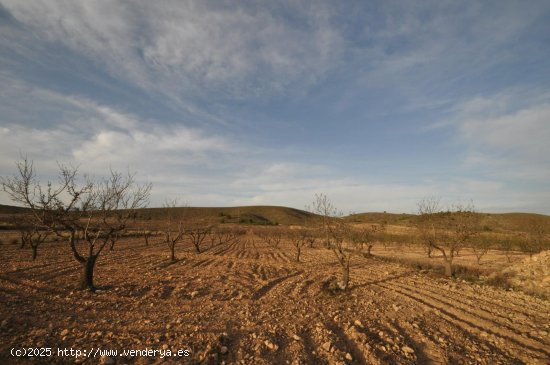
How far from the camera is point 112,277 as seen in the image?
14125mm

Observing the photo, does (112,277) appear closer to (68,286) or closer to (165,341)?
(68,286)

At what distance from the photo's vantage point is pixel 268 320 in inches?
346

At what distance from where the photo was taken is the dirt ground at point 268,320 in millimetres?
6742

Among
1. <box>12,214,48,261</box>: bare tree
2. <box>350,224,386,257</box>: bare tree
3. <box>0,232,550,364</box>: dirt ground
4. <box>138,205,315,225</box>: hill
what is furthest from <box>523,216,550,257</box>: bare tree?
<box>138,205,315,225</box>: hill

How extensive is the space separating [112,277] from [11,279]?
3.81 metres

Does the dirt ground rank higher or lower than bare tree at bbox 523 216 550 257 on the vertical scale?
lower

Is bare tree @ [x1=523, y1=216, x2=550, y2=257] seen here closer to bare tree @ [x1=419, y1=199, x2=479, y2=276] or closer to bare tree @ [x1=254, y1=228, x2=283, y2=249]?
bare tree @ [x1=419, y1=199, x2=479, y2=276]

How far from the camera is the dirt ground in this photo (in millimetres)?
6742

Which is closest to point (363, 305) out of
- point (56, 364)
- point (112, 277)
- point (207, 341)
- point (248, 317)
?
point (248, 317)

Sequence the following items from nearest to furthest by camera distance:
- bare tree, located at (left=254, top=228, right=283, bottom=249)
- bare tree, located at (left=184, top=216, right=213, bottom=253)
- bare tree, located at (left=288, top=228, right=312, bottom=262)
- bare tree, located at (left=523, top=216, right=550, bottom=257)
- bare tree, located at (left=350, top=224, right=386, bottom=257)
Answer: bare tree, located at (left=350, top=224, right=386, bottom=257) → bare tree, located at (left=288, top=228, right=312, bottom=262) → bare tree, located at (left=184, top=216, right=213, bottom=253) → bare tree, located at (left=523, top=216, right=550, bottom=257) → bare tree, located at (left=254, top=228, right=283, bottom=249)

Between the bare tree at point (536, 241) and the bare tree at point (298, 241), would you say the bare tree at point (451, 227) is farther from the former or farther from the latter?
the bare tree at point (536, 241)

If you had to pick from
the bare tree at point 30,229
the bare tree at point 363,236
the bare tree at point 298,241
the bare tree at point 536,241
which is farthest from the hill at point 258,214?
the bare tree at point 30,229

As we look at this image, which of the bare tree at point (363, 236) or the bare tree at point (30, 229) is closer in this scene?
the bare tree at point (363, 236)

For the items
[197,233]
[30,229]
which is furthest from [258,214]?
[30,229]
